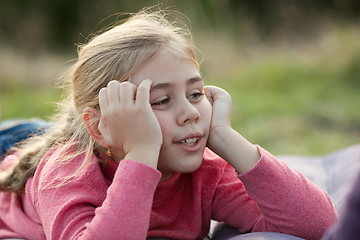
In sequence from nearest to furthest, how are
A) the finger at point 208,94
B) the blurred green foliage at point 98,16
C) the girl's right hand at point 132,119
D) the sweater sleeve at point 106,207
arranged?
the sweater sleeve at point 106,207
the girl's right hand at point 132,119
the finger at point 208,94
the blurred green foliage at point 98,16

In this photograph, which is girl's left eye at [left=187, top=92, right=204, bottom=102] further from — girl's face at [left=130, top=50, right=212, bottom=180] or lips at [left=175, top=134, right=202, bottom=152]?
lips at [left=175, top=134, right=202, bottom=152]

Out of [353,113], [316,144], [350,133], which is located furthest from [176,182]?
[353,113]

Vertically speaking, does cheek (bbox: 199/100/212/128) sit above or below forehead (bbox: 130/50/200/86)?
below

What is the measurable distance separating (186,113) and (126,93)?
220 millimetres

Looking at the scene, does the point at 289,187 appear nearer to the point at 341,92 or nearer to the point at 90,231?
the point at 90,231

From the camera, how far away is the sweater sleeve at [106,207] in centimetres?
153

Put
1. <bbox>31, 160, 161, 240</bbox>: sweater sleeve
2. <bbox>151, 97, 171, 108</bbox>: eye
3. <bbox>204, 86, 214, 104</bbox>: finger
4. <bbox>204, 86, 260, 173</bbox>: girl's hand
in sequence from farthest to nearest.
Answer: <bbox>204, 86, 214, 104</bbox>: finger
<bbox>204, 86, 260, 173</bbox>: girl's hand
<bbox>151, 97, 171, 108</bbox>: eye
<bbox>31, 160, 161, 240</bbox>: sweater sleeve

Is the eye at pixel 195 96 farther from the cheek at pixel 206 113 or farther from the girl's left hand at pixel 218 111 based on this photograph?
the girl's left hand at pixel 218 111

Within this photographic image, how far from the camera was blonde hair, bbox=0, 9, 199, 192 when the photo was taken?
70.2 inches

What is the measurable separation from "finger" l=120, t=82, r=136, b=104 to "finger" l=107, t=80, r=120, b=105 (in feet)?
0.05

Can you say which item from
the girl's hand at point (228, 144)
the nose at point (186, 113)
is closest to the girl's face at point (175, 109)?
the nose at point (186, 113)

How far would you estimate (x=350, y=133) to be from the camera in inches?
197

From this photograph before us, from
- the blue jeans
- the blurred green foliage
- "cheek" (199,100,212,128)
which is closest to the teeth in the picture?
"cheek" (199,100,212,128)

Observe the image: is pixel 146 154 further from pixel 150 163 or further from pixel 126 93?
pixel 126 93
